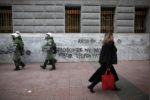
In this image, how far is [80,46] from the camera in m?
10.7

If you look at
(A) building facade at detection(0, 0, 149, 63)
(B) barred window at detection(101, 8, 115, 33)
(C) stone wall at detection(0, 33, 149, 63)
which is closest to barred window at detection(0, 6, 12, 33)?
(A) building facade at detection(0, 0, 149, 63)

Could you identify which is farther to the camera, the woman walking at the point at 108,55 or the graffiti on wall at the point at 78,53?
the graffiti on wall at the point at 78,53

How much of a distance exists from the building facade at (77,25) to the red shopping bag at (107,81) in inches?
224

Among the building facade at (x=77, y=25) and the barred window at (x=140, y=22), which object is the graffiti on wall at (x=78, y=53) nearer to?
the building facade at (x=77, y=25)

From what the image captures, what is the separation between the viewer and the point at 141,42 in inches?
438

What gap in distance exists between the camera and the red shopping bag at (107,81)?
16.1 ft

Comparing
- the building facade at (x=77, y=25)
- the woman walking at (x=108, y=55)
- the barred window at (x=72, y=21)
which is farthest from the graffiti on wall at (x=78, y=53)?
the woman walking at (x=108, y=55)

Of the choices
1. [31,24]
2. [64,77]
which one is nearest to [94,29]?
[31,24]

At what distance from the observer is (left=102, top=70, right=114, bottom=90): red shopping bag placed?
490 centimetres

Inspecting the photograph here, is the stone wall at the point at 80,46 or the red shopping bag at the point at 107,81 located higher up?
the stone wall at the point at 80,46

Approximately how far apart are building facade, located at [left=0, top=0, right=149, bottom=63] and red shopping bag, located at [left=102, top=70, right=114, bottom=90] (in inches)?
224

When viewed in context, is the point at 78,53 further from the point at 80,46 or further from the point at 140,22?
the point at 140,22

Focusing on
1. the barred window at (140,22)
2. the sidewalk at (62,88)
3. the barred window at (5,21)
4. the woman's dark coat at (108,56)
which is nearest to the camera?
the sidewalk at (62,88)

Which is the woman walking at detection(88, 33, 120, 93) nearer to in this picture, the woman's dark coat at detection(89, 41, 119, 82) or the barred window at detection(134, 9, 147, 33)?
the woman's dark coat at detection(89, 41, 119, 82)
